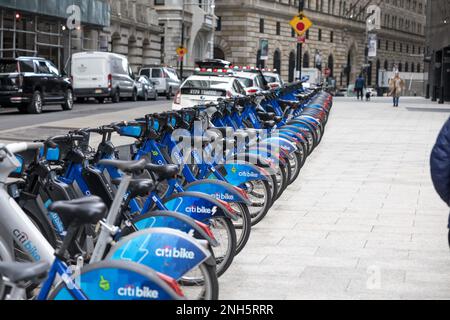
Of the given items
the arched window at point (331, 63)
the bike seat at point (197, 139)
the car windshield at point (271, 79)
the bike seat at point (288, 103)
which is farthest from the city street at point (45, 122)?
the arched window at point (331, 63)

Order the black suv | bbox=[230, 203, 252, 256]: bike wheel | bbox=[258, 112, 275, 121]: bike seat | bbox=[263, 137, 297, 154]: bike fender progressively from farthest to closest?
the black suv < bbox=[258, 112, 275, 121]: bike seat < bbox=[263, 137, 297, 154]: bike fender < bbox=[230, 203, 252, 256]: bike wheel

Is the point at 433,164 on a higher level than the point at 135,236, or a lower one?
higher

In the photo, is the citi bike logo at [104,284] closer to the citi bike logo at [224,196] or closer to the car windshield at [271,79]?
the citi bike logo at [224,196]

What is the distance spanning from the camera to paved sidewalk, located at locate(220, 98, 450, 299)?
6114 mm

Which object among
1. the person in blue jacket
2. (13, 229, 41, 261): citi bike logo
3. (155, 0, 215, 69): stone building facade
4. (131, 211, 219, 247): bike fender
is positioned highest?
(155, 0, 215, 69): stone building facade

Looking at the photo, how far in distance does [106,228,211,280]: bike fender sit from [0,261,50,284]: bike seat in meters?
0.86

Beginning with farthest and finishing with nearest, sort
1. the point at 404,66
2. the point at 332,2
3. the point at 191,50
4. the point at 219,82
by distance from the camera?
the point at 404,66 < the point at 332,2 < the point at 191,50 < the point at 219,82

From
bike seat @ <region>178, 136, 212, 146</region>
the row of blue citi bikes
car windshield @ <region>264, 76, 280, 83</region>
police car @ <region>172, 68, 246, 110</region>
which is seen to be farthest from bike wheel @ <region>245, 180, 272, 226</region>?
car windshield @ <region>264, 76, 280, 83</region>

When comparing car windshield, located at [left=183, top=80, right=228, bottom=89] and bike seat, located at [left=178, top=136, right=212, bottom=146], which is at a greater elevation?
car windshield, located at [left=183, top=80, right=228, bottom=89]

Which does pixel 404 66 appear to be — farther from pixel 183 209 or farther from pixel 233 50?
pixel 183 209

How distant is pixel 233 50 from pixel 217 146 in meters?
68.4

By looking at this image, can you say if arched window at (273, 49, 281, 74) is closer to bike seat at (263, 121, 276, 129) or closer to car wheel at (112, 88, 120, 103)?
car wheel at (112, 88, 120, 103)
